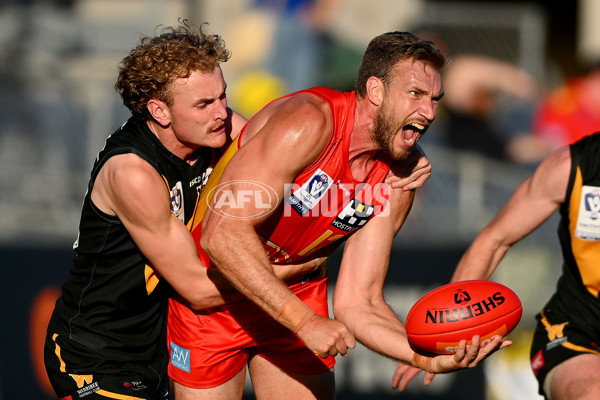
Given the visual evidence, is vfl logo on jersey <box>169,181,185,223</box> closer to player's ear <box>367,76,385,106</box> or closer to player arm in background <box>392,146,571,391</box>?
player's ear <box>367,76,385,106</box>

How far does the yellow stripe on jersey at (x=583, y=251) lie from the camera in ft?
16.5

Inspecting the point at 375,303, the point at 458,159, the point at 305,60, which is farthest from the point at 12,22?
the point at 375,303

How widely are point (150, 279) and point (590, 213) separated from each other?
267 cm

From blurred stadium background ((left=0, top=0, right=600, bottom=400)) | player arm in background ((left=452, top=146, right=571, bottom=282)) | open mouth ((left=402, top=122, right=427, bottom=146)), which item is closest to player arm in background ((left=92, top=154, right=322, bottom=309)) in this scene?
open mouth ((left=402, top=122, right=427, bottom=146))

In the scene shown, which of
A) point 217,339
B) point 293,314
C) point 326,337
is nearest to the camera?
point 326,337

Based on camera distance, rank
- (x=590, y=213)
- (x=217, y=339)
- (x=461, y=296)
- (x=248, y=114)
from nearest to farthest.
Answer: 1. (x=461, y=296)
2. (x=217, y=339)
3. (x=590, y=213)
4. (x=248, y=114)

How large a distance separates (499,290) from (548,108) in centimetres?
741

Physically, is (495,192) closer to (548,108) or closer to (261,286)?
(548,108)

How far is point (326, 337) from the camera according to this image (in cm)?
370

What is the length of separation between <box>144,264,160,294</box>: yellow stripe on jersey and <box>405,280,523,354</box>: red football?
1.43 metres

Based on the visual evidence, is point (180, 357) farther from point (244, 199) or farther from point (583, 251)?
point (583, 251)

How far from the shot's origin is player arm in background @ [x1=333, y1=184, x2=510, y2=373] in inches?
183

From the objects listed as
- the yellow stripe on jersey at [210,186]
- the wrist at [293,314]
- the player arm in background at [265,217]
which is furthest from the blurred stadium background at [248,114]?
the wrist at [293,314]

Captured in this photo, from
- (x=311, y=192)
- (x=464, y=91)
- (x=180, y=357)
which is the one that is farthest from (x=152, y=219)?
(x=464, y=91)
